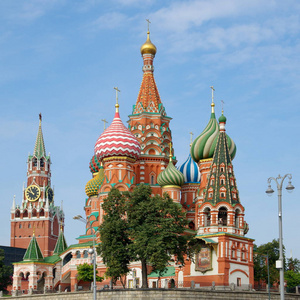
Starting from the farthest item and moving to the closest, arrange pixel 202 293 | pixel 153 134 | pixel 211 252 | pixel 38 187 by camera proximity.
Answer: pixel 38 187 < pixel 153 134 < pixel 211 252 < pixel 202 293

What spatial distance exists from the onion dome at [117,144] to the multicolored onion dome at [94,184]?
304 inches

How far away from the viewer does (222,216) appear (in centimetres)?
6100

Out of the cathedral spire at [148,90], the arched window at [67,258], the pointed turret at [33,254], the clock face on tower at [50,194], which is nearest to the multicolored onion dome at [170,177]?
the cathedral spire at [148,90]

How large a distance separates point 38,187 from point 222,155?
6890 cm

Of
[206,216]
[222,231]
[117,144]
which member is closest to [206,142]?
[117,144]

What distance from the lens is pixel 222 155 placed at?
6200 centimetres

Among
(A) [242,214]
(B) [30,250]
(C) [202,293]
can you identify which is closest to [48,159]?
(B) [30,250]

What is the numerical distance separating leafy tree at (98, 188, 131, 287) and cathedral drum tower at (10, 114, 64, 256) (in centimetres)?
6995

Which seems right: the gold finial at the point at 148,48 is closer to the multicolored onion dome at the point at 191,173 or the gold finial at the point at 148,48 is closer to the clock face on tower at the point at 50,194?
the multicolored onion dome at the point at 191,173

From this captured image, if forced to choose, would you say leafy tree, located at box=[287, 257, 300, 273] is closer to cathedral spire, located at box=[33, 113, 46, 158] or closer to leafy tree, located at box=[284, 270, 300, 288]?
leafy tree, located at box=[284, 270, 300, 288]

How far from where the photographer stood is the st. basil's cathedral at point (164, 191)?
57625mm

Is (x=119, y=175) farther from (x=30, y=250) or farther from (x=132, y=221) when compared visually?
(x=132, y=221)

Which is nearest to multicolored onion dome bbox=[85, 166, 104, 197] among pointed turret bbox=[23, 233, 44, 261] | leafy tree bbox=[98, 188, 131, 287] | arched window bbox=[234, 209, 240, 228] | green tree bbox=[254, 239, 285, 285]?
pointed turret bbox=[23, 233, 44, 261]

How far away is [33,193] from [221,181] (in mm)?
70406
